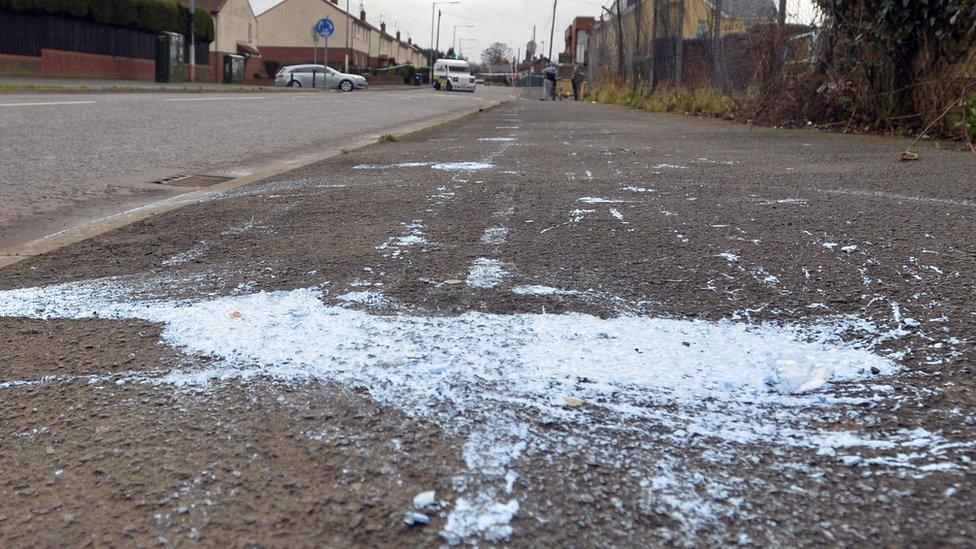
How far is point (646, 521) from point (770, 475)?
0.97 ft

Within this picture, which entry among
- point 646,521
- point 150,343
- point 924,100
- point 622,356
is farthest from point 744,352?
point 924,100

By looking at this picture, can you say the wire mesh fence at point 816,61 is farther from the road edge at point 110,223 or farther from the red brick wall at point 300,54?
the red brick wall at point 300,54

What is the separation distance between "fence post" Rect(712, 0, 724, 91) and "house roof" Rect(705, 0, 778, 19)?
0.42 feet

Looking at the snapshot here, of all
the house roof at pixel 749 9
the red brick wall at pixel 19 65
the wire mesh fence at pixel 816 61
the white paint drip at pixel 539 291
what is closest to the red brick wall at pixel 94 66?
the red brick wall at pixel 19 65

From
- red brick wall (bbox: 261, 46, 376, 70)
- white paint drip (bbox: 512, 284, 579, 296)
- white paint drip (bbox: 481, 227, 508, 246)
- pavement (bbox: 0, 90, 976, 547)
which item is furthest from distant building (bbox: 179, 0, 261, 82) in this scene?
white paint drip (bbox: 512, 284, 579, 296)

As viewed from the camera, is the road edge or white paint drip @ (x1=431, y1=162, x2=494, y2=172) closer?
the road edge

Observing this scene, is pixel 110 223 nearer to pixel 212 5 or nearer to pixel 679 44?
pixel 679 44

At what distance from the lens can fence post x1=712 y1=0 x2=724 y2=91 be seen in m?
13.5

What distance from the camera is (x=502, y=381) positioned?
1999 mm

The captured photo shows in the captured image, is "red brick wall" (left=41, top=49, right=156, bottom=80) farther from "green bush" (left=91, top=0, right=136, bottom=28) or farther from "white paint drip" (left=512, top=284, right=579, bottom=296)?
"white paint drip" (left=512, top=284, right=579, bottom=296)

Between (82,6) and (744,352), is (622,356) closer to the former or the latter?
(744,352)

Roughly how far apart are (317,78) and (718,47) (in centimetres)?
3647

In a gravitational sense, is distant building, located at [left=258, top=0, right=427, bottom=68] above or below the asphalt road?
above


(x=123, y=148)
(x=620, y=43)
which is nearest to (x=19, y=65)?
(x=620, y=43)
